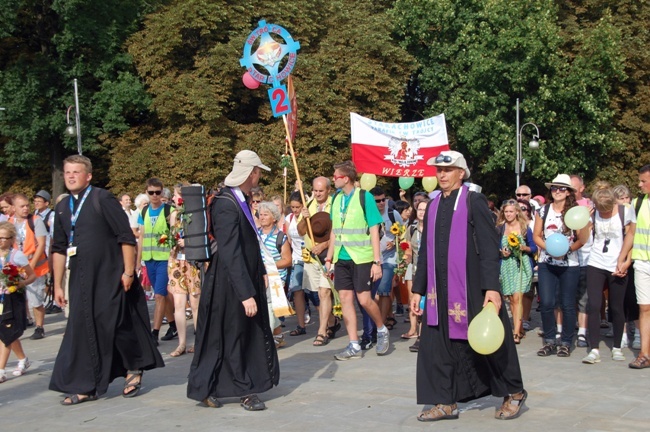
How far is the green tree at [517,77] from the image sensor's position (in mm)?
36531

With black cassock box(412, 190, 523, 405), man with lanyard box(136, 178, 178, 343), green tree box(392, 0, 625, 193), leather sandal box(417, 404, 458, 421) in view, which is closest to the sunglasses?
black cassock box(412, 190, 523, 405)

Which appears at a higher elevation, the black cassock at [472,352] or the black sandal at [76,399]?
the black cassock at [472,352]

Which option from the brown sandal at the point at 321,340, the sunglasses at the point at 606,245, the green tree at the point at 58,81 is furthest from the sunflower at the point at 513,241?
the green tree at the point at 58,81

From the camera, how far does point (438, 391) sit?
260 inches

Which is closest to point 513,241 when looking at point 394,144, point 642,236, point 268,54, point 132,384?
point 642,236

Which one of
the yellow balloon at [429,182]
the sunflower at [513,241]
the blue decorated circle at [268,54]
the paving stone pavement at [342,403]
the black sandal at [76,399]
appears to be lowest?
the paving stone pavement at [342,403]

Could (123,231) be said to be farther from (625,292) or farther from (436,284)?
(625,292)

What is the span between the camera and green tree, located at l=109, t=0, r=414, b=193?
114 feet

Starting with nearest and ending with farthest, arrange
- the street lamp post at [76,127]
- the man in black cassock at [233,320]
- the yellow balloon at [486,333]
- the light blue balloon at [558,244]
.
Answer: the yellow balloon at [486,333]
the man in black cassock at [233,320]
the light blue balloon at [558,244]
the street lamp post at [76,127]

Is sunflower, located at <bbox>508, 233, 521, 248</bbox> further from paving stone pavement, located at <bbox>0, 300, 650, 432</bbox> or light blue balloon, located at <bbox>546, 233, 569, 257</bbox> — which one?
paving stone pavement, located at <bbox>0, 300, 650, 432</bbox>

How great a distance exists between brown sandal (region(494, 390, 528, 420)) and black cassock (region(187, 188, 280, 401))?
1869 millimetres

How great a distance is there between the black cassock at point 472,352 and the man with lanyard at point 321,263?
149 inches

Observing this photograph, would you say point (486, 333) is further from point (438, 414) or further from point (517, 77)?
point (517, 77)

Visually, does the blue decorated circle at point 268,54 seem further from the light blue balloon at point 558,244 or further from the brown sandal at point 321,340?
the light blue balloon at point 558,244
